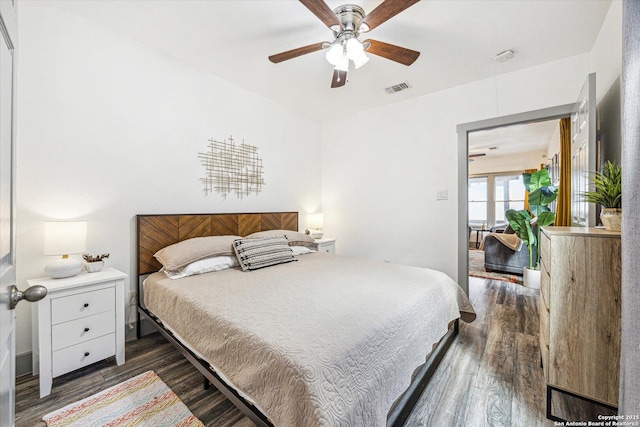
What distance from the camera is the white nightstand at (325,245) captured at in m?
3.68

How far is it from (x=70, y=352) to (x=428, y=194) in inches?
144

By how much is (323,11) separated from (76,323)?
8.51ft

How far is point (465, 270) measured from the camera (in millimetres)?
3113

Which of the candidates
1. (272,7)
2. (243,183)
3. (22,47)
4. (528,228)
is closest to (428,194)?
(528,228)

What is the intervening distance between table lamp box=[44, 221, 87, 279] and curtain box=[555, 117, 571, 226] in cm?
518

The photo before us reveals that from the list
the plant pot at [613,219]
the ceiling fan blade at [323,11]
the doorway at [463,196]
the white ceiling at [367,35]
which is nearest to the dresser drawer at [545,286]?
the plant pot at [613,219]

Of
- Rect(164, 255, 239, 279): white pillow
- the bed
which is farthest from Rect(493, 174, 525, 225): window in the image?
Rect(164, 255, 239, 279): white pillow

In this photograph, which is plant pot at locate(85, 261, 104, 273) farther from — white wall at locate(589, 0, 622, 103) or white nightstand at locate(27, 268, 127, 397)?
white wall at locate(589, 0, 622, 103)

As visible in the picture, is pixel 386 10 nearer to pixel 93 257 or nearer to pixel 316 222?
pixel 93 257

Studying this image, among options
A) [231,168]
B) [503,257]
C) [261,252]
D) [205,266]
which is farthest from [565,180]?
[205,266]

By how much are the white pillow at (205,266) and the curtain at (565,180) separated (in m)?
4.16

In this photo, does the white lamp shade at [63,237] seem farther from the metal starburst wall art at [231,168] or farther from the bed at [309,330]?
the metal starburst wall art at [231,168]

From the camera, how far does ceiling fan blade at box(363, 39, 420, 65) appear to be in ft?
6.35

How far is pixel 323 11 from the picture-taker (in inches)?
63.9
